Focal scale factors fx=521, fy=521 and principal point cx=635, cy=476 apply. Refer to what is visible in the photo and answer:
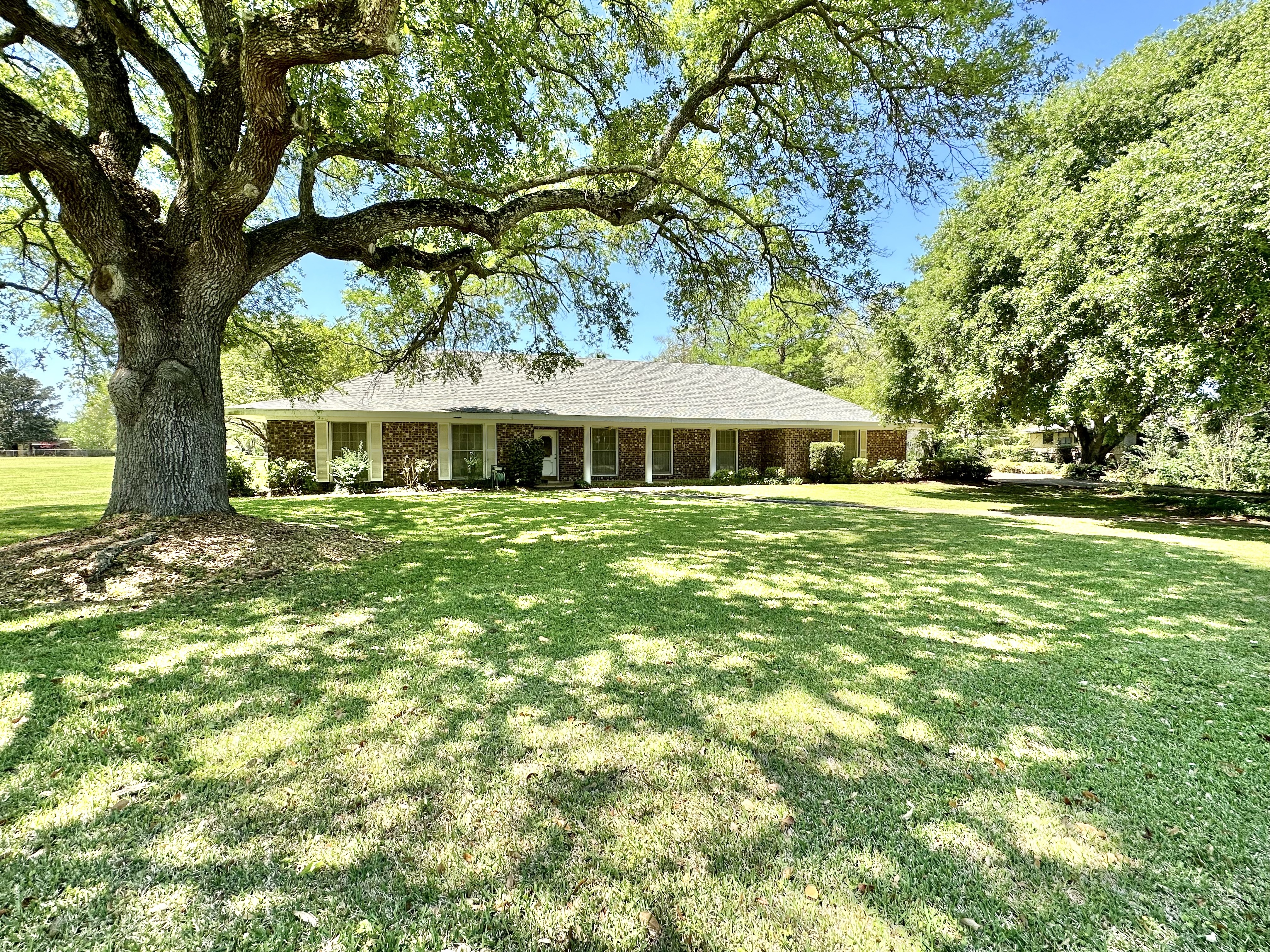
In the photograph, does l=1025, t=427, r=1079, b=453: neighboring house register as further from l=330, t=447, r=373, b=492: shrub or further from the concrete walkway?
l=330, t=447, r=373, b=492: shrub

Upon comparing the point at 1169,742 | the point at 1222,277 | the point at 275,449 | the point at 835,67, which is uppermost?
the point at 835,67

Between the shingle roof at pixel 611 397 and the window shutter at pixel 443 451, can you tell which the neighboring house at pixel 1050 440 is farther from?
the window shutter at pixel 443 451

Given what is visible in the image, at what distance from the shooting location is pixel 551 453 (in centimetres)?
1820

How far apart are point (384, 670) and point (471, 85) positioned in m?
7.76

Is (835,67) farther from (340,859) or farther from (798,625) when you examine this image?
(340,859)

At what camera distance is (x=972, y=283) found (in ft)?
46.0

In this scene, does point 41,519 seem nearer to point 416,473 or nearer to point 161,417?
point 161,417

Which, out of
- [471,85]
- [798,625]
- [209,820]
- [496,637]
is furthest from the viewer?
[471,85]

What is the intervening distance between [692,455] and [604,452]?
342cm

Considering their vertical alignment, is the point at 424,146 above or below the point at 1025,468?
above

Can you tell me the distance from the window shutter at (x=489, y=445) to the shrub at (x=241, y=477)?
609cm

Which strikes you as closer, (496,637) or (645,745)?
(645,745)

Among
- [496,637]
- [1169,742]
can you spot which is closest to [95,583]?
[496,637]

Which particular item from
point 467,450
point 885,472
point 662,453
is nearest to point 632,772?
point 467,450
